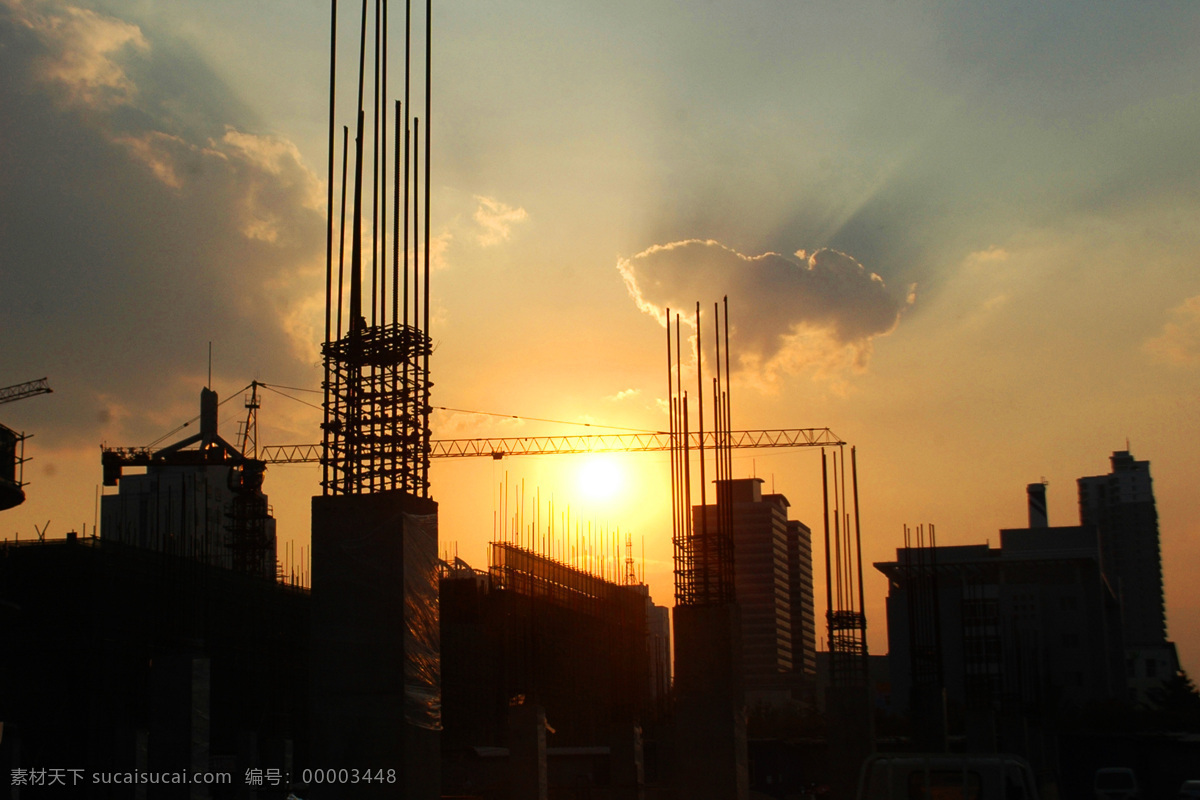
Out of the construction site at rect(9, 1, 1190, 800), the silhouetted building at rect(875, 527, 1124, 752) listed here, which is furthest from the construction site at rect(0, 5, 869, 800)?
the silhouetted building at rect(875, 527, 1124, 752)

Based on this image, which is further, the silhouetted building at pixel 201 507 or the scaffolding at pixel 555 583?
the scaffolding at pixel 555 583

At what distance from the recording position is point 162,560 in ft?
110

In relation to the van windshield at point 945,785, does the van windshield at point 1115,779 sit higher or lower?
lower

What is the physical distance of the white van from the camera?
930cm

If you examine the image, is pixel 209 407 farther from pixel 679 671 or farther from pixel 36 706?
pixel 679 671

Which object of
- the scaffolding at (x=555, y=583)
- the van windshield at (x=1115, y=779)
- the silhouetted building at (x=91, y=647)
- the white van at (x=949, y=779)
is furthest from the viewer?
the scaffolding at (x=555, y=583)

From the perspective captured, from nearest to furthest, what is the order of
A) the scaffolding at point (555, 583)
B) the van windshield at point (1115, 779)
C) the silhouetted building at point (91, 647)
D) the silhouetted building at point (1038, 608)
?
1. the van windshield at point (1115, 779)
2. the silhouetted building at point (91, 647)
3. the scaffolding at point (555, 583)
4. the silhouetted building at point (1038, 608)

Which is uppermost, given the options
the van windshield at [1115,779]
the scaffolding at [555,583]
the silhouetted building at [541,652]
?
the scaffolding at [555,583]

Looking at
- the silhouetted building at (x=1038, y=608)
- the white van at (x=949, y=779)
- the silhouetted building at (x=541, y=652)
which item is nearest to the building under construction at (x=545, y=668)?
the silhouetted building at (x=541, y=652)

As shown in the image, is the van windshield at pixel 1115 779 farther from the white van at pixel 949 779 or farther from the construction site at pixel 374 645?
the white van at pixel 949 779

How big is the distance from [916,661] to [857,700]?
8974 millimetres

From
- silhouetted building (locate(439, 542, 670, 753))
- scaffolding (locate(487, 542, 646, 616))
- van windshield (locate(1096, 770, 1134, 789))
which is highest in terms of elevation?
scaffolding (locate(487, 542, 646, 616))

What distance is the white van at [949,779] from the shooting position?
9297 mm

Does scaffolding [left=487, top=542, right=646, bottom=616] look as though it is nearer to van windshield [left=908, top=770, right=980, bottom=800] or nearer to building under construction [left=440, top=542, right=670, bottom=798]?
building under construction [left=440, top=542, right=670, bottom=798]
